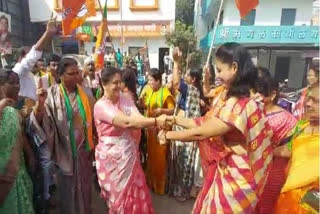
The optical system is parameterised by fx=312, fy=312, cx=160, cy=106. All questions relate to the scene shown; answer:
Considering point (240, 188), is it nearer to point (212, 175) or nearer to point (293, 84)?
point (212, 175)

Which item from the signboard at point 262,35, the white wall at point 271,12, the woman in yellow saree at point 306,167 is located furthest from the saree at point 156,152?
the white wall at point 271,12

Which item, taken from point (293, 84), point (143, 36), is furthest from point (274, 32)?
point (143, 36)

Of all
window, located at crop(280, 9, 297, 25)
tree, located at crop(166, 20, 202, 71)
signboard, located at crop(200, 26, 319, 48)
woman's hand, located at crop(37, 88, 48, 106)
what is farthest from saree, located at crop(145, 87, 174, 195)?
window, located at crop(280, 9, 297, 25)

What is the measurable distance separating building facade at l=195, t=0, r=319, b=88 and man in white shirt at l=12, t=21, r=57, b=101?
7.52m

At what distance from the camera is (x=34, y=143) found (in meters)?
2.64

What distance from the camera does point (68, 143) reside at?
2.63 metres

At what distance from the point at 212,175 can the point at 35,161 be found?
157cm

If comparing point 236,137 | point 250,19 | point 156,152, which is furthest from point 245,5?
point 250,19

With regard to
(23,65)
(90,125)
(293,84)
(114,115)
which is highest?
(23,65)

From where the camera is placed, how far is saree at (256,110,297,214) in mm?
1963

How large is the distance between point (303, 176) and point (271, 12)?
17.4m

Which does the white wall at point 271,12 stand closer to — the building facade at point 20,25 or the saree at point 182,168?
the building facade at point 20,25

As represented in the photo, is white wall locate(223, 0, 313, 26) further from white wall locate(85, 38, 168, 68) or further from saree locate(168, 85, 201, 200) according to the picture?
saree locate(168, 85, 201, 200)

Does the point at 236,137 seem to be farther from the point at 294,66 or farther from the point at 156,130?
the point at 294,66
